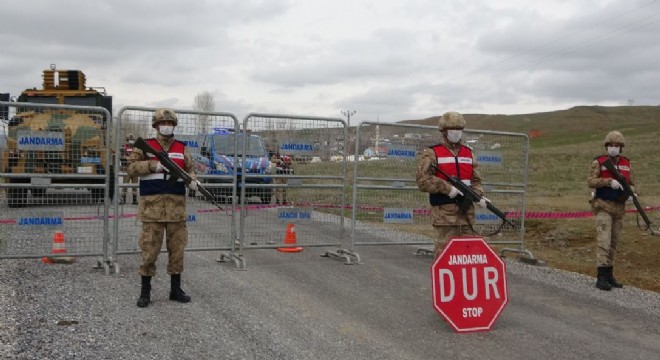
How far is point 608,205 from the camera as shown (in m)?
8.34

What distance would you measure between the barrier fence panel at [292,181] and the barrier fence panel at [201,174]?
269mm

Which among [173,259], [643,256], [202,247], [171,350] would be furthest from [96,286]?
[643,256]

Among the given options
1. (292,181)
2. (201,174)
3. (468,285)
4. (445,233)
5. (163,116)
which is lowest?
(468,285)

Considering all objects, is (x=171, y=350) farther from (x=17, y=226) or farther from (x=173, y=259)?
(x=17, y=226)

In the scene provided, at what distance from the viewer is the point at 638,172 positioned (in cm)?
3219

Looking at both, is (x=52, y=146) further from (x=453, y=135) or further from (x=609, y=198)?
(x=609, y=198)

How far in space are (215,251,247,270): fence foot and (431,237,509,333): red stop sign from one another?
3.45m

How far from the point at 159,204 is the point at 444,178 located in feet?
10.2

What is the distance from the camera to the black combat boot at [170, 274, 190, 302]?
6512 mm

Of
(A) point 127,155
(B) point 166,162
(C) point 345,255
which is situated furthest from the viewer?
(C) point 345,255

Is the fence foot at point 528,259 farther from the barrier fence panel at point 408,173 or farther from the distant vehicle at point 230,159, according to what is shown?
the distant vehicle at point 230,159

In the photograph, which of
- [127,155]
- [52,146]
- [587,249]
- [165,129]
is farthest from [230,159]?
[587,249]

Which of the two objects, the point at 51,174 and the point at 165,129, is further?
the point at 51,174

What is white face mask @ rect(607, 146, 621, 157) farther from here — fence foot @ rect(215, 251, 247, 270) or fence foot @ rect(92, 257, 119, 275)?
fence foot @ rect(92, 257, 119, 275)
